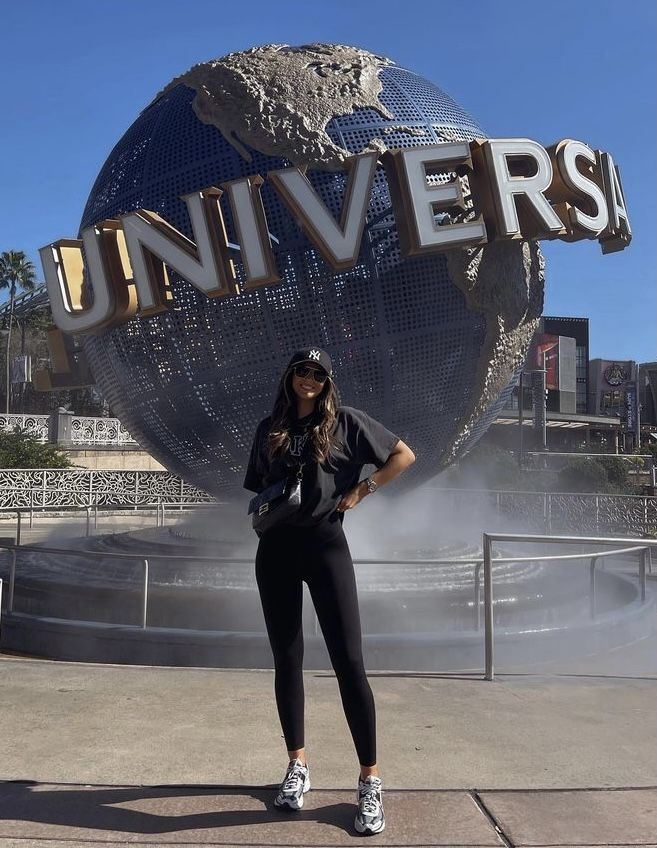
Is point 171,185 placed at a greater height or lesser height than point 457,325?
greater

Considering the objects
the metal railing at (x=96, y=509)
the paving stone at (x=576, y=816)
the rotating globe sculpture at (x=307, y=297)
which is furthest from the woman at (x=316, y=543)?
the metal railing at (x=96, y=509)

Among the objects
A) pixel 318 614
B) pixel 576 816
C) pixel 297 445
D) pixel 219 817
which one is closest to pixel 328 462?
pixel 297 445

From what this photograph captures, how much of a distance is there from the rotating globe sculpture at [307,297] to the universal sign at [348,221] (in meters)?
0.30

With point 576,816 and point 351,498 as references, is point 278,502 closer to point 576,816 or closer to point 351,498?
point 351,498

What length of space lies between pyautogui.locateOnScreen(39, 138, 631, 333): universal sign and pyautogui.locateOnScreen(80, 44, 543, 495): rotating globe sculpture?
30 cm

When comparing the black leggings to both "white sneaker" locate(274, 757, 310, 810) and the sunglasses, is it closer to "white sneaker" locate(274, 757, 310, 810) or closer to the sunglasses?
"white sneaker" locate(274, 757, 310, 810)

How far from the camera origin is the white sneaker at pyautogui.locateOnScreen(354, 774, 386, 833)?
2.80 m

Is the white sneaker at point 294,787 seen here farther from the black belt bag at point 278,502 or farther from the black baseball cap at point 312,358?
the black baseball cap at point 312,358

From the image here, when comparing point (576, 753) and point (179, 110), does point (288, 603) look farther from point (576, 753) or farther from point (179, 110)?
point (179, 110)

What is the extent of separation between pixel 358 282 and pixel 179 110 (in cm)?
267

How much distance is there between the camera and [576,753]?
3699mm

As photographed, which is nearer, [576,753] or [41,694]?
[576,753]

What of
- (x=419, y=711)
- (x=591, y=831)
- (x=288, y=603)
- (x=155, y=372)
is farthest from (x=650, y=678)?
(x=155, y=372)

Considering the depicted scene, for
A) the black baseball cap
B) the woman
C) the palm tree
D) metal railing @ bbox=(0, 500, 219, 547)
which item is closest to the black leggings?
the woman
